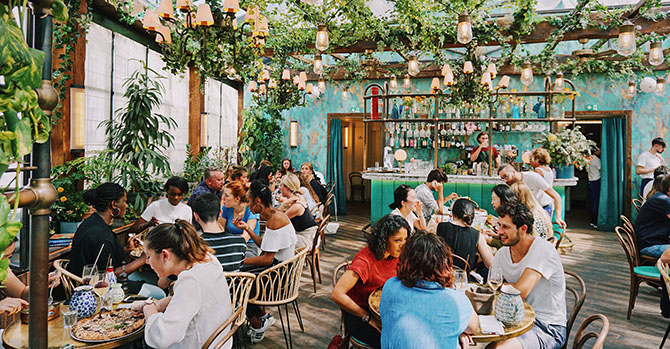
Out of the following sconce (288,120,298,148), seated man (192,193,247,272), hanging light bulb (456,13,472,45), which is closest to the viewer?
seated man (192,193,247,272)

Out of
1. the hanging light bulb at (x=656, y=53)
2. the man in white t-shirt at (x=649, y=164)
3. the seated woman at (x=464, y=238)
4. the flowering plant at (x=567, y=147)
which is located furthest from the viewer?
the man in white t-shirt at (x=649, y=164)

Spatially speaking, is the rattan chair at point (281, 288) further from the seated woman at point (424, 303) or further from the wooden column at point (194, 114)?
the wooden column at point (194, 114)

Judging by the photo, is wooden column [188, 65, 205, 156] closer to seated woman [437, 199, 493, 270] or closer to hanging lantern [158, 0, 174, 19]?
hanging lantern [158, 0, 174, 19]

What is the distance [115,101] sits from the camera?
6.21 m

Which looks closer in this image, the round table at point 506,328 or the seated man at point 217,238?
the round table at point 506,328

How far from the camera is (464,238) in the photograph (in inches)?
141

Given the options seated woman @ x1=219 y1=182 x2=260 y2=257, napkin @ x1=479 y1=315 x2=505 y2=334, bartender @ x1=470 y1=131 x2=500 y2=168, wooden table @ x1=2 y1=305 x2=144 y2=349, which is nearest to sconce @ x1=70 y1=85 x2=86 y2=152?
seated woman @ x1=219 y1=182 x2=260 y2=257

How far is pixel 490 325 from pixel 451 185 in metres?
5.75

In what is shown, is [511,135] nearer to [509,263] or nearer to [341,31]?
[341,31]

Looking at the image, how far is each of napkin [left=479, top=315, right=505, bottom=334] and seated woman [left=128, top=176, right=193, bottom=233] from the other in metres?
3.20

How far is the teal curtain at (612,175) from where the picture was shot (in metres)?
9.55

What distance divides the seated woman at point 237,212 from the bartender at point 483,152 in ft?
18.2

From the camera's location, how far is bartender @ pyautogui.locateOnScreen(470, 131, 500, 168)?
8.77 metres

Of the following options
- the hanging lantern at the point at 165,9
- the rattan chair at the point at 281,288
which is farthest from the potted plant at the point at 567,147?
the hanging lantern at the point at 165,9
